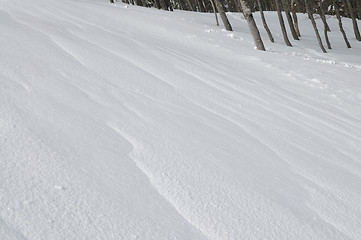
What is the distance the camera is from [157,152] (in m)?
2.31

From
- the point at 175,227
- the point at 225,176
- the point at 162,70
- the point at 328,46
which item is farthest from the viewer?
the point at 328,46

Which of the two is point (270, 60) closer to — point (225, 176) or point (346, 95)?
point (346, 95)

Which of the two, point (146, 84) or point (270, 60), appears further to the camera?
point (270, 60)

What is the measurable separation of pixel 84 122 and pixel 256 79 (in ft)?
11.8

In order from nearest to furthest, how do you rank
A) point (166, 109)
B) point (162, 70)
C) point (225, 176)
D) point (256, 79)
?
point (225, 176)
point (166, 109)
point (162, 70)
point (256, 79)

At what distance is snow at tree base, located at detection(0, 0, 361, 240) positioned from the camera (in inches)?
64.9

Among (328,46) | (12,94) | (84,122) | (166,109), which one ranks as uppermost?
(12,94)

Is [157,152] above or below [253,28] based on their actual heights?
above

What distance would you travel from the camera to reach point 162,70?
15.0ft

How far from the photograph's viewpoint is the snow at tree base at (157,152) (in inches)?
64.9

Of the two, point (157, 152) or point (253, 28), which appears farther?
point (253, 28)

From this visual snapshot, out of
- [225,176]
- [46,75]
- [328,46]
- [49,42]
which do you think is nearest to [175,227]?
[225,176]

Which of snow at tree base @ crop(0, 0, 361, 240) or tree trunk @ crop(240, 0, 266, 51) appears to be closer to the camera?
snow at tree base @ crop(0, 0, 361, 240)

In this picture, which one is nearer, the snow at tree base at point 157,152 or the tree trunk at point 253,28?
the snow at tree base at point 157,152
